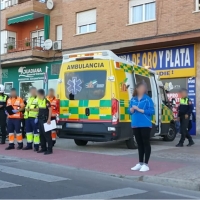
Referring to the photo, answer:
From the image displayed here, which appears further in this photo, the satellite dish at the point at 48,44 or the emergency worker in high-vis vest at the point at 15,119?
the satellite dish at the point at 48,44

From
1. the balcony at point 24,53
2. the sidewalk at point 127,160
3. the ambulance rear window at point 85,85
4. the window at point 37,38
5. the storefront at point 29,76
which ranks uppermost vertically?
the window at point 37,38

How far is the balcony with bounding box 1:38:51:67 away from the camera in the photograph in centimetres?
2316

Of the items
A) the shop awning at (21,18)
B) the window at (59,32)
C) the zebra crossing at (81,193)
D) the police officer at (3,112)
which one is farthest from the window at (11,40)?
the zebra crossing at (81,193)

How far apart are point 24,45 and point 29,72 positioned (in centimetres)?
202

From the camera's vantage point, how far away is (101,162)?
358 inches

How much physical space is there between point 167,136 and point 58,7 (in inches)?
495

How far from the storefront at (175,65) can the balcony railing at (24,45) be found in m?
8.27

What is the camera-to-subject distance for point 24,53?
23.5 meters

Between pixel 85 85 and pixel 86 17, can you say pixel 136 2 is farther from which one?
pixel 85 85

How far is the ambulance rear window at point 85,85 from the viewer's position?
10680mm

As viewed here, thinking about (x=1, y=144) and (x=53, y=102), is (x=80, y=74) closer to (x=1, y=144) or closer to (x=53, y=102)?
(x=53, y=102)

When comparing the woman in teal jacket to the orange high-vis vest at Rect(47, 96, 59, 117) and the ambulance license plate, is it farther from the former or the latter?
the orange high-vis vest at Rect(47, 96, 59, 117)

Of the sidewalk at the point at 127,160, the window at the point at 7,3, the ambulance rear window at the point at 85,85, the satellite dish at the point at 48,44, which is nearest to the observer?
the sidewalk at the point at 127,160

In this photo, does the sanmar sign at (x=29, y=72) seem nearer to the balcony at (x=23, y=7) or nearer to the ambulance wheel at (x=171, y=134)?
the balcony at (x=23, y=7)
